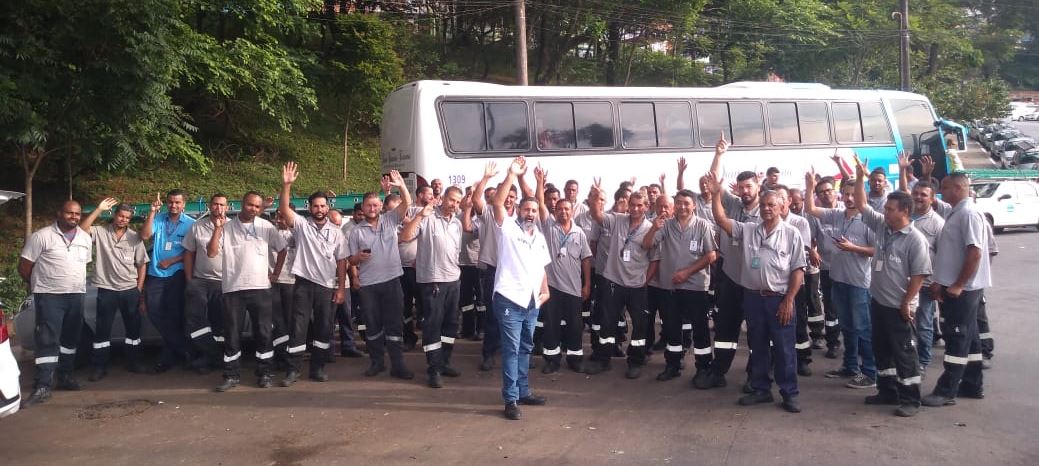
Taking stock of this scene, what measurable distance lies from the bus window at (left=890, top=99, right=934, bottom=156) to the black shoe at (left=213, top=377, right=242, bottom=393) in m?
14.7

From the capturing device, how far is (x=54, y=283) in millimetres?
6832

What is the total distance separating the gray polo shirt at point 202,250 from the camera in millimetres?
7457

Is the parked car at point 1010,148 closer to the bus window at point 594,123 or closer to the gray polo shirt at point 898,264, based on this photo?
the bus window at point 594,123

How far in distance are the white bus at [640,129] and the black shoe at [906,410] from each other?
7856 millimetres

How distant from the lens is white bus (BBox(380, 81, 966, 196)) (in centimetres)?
1255

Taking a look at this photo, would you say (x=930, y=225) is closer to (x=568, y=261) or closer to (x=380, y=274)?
(x=568, y=261)

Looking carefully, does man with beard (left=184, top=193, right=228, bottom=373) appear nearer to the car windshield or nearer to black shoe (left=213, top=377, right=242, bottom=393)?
black shoe (left=213, top=377, right=242, bottom=393)

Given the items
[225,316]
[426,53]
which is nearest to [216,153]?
[426,53]

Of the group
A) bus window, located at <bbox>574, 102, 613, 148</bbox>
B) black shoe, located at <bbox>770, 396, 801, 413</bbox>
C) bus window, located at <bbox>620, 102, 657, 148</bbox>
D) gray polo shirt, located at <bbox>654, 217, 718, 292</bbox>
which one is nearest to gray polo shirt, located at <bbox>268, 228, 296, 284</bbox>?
gray polo shirt, located at <bbox>654, 217, 718, 292</bbox>

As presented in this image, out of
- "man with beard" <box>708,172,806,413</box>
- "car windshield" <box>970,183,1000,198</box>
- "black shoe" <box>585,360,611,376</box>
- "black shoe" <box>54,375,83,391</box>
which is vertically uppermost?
"car windshield" <box>970,183,1000,198</box>

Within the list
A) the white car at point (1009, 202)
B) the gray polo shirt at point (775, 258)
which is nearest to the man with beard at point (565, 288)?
the gray polo shirt at point (775, 258)

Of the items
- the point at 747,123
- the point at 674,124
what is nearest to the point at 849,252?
the point at 674,124

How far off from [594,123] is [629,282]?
268 inches

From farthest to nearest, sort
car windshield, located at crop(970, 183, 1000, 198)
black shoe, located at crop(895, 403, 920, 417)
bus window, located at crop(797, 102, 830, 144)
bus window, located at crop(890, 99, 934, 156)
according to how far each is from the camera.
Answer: car windshield, located at crop(970, 183, 1000, 198) → bus window, located at crop(890, 99, 934, 156) → bus window, located at crop(797, 102, 830, 144) → black shoe, located at crop(895, 403, 920, 417)
